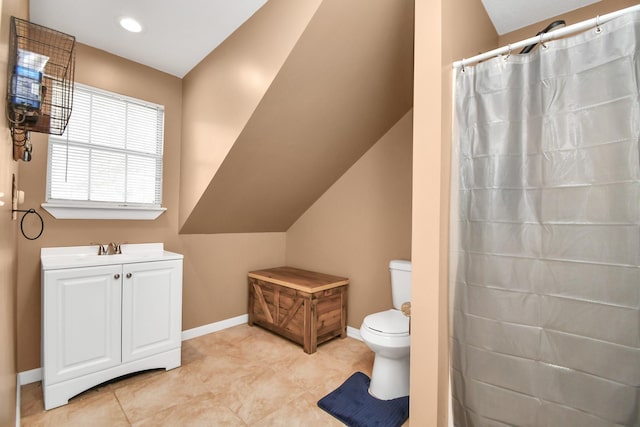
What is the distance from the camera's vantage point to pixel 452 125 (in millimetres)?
1532

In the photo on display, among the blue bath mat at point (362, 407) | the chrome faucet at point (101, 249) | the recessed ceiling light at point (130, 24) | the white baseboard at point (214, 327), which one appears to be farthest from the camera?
the white baseboard at point (214, 327)

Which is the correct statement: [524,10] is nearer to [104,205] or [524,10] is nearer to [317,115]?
[317,115]

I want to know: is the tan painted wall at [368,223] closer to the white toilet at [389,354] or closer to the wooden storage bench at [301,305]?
the wooden storage bench at [301,305]

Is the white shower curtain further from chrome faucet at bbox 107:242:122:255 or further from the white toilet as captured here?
chrome faucet at bbox 107:242:122:255

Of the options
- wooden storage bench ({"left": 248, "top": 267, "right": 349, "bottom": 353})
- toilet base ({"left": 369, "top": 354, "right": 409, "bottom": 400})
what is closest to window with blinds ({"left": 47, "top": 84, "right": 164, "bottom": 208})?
wooden storage bench ({"left": 248, "top": 267, "right": 349, "bottom": 353})

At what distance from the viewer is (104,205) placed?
7.91 ft

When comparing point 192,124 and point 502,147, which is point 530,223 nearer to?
point 502,147

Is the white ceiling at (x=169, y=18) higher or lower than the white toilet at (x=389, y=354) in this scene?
higher

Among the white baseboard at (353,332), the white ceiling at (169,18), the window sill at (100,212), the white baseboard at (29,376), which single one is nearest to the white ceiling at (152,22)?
the white ceiling at (169,18)

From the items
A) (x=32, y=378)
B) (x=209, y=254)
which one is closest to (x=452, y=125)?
(x=209, y=254)

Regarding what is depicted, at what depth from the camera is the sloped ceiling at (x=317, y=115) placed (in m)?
1.83

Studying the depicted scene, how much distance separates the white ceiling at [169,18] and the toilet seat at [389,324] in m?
2.14

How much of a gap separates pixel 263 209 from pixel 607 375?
2.66m

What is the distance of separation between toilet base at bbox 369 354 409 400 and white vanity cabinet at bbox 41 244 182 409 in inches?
61.1
